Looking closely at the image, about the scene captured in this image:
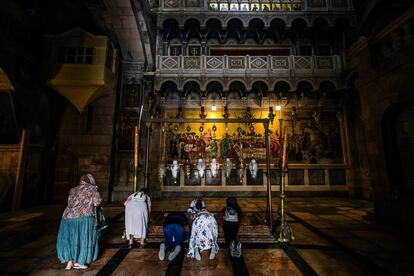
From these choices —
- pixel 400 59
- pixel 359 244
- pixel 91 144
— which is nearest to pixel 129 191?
pixel 91 144

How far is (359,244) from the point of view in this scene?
444 cm

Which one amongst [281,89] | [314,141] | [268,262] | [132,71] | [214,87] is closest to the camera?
[268,262]

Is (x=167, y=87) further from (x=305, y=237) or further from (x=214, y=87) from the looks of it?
(x=305, y=237)

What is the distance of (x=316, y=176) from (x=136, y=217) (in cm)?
1151

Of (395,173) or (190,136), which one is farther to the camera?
(190,136)

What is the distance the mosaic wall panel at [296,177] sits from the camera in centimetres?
1227

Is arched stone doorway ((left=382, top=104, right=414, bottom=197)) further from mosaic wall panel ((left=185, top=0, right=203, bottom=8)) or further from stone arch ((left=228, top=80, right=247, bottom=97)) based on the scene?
mosaic wall panel ((left=185, top=0, right=203, bottom=8))

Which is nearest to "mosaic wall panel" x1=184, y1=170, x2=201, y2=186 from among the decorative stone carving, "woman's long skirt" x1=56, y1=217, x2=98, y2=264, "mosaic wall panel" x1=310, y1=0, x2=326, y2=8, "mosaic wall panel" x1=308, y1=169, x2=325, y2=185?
the decorative stone carving

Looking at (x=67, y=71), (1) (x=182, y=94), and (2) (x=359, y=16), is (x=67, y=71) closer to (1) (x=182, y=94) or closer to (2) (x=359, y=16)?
(1) (x=182, y=94)

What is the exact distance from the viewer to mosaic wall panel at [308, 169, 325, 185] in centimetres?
1225

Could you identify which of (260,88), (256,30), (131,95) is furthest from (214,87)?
(131,95)

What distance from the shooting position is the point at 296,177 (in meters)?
12.3

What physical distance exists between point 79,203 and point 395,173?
8.09 metres

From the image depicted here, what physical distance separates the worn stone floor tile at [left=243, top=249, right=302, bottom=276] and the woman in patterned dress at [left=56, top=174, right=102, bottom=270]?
2.97 m
